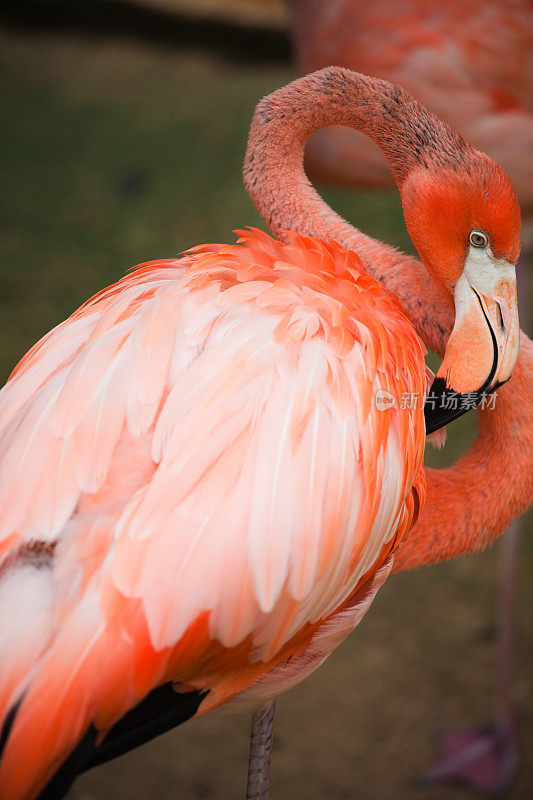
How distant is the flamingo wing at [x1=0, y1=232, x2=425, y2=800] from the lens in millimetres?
1374

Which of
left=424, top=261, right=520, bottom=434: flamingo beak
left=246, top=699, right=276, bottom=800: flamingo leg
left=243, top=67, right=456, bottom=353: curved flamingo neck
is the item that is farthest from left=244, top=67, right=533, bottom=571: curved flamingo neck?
left=246, top=699, right=276, bottom=800: flamingo leg

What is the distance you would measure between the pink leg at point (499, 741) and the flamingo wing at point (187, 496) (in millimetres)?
1254

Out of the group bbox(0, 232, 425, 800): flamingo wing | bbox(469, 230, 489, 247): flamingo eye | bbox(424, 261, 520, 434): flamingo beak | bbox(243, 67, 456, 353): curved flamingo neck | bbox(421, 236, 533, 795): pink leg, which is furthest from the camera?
bbox(421, 236, 533, 795): pink leg

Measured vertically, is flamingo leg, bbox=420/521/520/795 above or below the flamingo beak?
below

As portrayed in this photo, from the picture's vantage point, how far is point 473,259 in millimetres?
1832

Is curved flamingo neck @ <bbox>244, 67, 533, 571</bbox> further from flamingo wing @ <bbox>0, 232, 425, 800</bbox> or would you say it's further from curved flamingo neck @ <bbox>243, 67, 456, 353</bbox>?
flamingo wing @ <bbox>0, 232, 425, 800</bbox>

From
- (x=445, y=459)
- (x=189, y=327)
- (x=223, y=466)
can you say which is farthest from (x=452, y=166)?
(x=445, y=459)

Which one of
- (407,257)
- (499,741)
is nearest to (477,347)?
(407,257)

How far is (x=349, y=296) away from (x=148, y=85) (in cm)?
502

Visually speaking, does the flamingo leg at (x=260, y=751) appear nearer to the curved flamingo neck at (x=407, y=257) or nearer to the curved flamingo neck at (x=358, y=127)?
the curved flamingo neck at (x=407, y=257)

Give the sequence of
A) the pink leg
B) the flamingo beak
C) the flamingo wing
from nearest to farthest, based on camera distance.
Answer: the flamingo wing → the flamingo beak → the pink leg

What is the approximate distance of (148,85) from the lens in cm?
625

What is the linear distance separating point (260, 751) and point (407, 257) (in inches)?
45.6

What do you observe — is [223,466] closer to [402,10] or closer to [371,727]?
[371,727]
